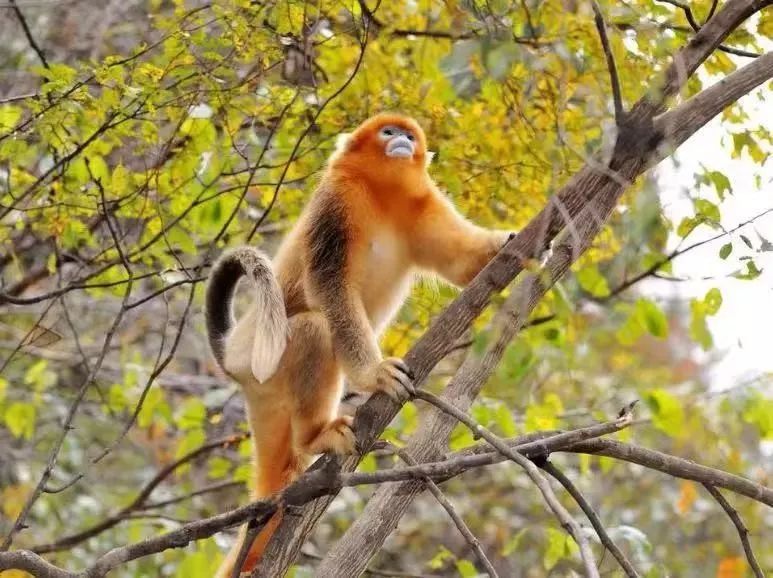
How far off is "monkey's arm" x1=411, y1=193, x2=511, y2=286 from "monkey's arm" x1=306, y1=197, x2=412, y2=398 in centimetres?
23

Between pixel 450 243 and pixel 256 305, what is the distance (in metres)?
0.69

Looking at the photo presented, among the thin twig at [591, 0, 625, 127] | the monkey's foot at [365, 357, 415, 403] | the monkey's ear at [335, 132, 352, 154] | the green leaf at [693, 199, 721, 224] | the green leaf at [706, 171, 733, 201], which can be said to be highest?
the monkey's ear at [335, 132, 352, 154]

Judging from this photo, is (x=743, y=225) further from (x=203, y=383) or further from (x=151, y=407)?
(x=203, y=383)

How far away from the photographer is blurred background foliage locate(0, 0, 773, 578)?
2.97 meters

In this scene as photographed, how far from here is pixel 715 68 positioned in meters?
3.46

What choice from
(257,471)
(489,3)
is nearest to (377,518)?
(257,471)

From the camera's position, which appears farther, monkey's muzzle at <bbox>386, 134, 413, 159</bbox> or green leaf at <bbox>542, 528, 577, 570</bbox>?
monkey's muzzle at <bbox>386, 134, 413, 159</bbox>

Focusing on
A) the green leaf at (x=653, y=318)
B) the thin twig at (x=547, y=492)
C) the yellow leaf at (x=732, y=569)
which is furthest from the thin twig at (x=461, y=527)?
the yellow leaf at (x=732, y=569)

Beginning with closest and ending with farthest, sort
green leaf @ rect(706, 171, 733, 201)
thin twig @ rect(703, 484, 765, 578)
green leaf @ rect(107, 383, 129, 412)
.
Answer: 1. thin twig @ rect(703, 484, 765, 578)
2. green leaf @ rect(706, 171, 733, 201)
3. green leaf @ rect(107, 383, 129, 412)

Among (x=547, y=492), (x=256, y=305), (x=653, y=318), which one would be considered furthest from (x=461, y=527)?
(x=653, y=318)

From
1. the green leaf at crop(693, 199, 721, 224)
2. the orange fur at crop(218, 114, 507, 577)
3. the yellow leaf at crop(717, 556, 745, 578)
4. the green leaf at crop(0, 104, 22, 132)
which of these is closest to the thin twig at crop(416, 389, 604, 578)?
the orange fur at crop(218, 114, 507, 577)

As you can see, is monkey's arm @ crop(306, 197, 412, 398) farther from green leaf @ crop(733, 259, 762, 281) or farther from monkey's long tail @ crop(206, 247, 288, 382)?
green leaf @ crop(733, 259, 762, 281)

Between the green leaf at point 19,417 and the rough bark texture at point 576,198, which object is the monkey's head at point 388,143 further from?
the green leaf at point 19,417

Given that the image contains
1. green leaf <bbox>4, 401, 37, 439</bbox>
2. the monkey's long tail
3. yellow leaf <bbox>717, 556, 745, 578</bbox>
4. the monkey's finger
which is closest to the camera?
the monkey's finger
